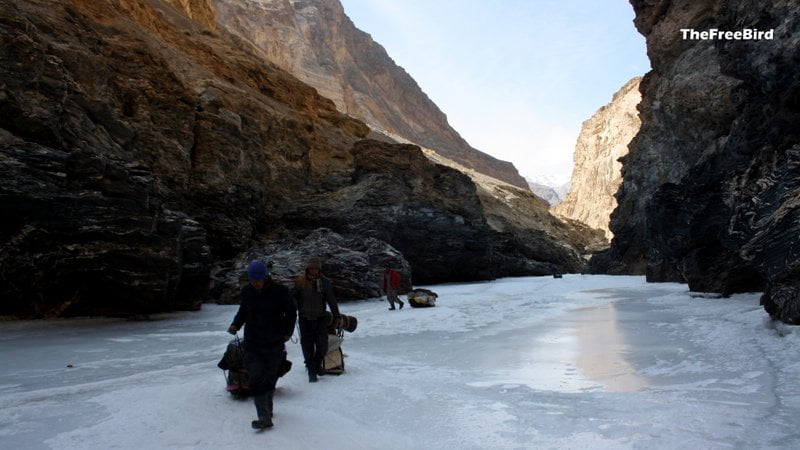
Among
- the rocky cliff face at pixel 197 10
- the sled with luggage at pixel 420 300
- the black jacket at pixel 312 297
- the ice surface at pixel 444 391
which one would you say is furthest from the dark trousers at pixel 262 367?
the rocky cliff face at pixel 197 10

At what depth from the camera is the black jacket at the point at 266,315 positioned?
423 cm

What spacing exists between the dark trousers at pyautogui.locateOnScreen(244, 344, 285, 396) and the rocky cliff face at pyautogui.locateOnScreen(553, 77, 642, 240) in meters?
85.7

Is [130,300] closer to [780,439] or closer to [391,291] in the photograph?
[391,291]

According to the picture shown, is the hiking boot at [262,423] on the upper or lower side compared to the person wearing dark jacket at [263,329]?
lower

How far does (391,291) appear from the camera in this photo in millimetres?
13523

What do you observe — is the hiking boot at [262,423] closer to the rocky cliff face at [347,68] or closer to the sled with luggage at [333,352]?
the sled with luggage at [333,352]

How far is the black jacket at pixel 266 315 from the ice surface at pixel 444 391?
0.67m

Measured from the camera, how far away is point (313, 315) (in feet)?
19.3

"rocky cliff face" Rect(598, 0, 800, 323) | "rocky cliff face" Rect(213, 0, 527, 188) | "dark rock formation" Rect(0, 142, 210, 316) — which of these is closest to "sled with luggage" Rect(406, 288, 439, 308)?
"dark rock formation" Rect(0, 142, 210, 316)

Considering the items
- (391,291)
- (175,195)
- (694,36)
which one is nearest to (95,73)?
(175,195)

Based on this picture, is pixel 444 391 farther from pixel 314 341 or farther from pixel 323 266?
pixel 323 266

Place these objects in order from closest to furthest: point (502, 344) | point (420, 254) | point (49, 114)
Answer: point (502, 344)
point (49, 114)
point (420, 254)

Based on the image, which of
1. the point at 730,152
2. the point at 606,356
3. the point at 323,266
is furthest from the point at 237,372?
the point at 730,152

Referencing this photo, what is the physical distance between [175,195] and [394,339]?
11272 mm
